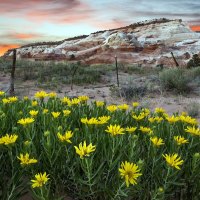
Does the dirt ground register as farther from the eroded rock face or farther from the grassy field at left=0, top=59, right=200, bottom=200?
the eroded rock face

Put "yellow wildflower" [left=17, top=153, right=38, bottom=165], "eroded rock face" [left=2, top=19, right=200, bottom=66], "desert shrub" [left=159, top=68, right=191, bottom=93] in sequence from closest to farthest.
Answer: "yellow wildflower" [left=17, top=153, right=38, bottom=165] < "desert shrub" [left=159, top=68, right=191, bottom=93] < "eroded rock face" [left=2, top=19, right=200, bottom=66]

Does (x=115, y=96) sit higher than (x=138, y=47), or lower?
lower

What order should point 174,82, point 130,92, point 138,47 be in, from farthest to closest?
point 138,47
point 174,82
point 130,92

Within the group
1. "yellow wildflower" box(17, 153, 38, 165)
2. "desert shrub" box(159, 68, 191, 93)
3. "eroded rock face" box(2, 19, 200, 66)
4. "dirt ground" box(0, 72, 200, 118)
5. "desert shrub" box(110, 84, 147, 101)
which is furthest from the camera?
"eroded rock face" box(2, 19, 200, 66)

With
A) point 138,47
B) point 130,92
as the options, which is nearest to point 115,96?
point 130,92

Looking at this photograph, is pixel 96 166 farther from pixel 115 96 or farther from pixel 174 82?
pixel 174 82

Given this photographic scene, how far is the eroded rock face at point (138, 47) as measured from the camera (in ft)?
137

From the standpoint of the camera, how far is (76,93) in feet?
47.6

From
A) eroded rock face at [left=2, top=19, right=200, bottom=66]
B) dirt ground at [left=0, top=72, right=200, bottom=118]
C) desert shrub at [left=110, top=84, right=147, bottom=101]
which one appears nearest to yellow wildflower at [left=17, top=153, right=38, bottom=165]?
dirt ground at [left=0, top=72, right=200, bottom=118]

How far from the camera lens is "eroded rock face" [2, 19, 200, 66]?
4178 cm

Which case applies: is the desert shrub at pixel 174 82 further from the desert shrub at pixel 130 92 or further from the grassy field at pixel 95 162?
the grassy field at pixel 95 162

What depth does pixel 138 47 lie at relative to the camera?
4600 centimetres

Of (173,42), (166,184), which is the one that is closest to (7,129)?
(166,184)

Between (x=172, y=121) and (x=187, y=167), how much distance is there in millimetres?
727
